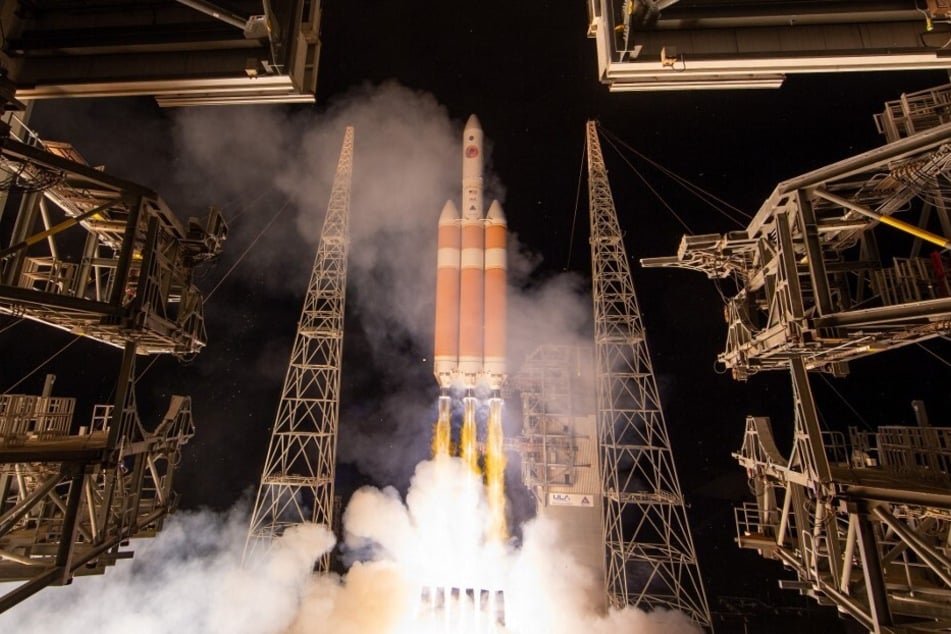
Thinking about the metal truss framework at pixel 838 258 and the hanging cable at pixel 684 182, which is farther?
the hanging cable at pixel 684 182

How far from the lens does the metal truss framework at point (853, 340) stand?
24.6 feet

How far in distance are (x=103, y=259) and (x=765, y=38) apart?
15.5 meters

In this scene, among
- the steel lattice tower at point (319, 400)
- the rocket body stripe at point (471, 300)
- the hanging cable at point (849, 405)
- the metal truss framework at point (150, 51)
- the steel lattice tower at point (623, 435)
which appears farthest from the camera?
the rocket body stripe at point (471, 300)

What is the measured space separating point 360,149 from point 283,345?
12.4 meters

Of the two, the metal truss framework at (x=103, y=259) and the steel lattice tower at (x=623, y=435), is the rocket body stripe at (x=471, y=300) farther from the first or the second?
the metal truss framework at (x=103, y=259)

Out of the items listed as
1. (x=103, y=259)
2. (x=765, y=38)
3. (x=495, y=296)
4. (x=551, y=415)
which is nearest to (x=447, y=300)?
(x=495, y=296)

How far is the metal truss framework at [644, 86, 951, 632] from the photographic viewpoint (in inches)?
296

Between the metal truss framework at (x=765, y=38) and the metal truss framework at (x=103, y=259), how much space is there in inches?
392

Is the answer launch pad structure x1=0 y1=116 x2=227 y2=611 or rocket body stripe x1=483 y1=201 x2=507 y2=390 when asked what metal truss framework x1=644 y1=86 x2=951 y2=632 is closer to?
launch pad structure x1=0 y1=116 x2=227 y2=611

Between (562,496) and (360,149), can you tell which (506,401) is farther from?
(360,149)

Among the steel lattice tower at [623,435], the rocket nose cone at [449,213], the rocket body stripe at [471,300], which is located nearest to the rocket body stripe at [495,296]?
the rocket body stripe at [471,300]

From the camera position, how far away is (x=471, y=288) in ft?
85.5

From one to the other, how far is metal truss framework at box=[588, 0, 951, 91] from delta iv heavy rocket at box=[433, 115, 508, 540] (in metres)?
16.8

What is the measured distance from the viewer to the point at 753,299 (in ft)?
41.0
